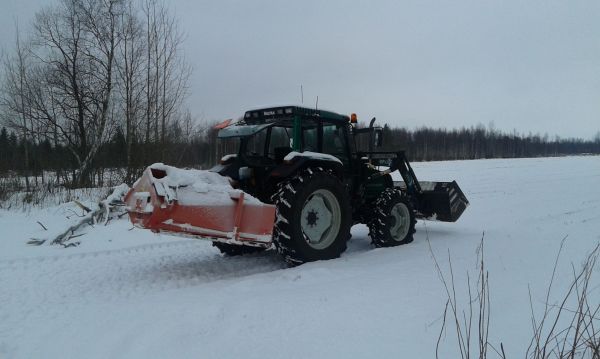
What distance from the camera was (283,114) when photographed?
5555 mm

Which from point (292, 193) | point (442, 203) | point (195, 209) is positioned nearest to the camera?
point (195, 209)

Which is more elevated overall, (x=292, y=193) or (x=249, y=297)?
(x=292, y=193)

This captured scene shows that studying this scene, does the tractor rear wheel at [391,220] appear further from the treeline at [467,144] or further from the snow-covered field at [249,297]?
the treeline at [467,144]

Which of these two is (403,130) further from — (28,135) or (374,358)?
(374,358)

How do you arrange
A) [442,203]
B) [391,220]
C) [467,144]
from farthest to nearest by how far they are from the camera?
1. [467,144]
2. [442,203]
3. [391,220]

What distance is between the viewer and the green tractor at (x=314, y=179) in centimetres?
510

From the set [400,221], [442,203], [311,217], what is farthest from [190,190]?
[442,203]

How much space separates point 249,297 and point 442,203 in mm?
5172

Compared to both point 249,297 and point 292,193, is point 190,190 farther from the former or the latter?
point 249,297

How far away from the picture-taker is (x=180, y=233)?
435 centimetres

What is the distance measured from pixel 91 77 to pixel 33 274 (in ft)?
42.2

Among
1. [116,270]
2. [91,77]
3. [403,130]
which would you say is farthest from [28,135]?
[403,130]

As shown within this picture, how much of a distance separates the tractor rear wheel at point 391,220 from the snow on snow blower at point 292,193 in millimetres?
16

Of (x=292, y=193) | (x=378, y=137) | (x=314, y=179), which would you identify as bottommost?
(x=292, y=193)
